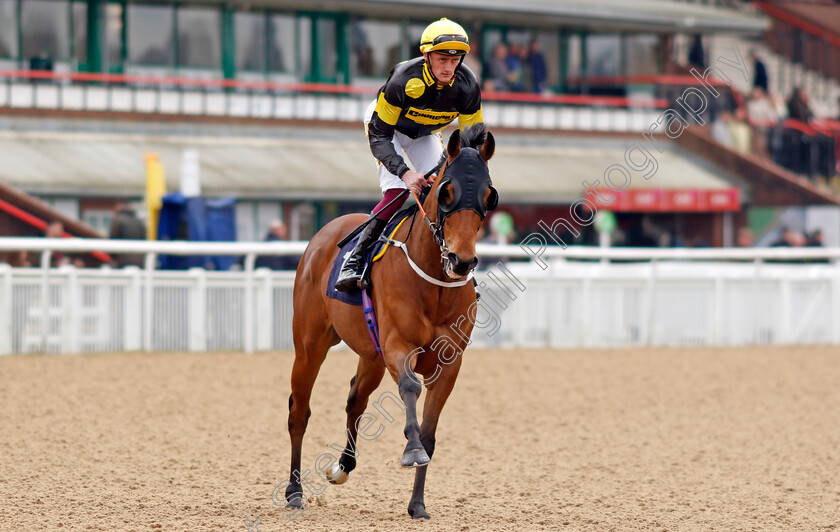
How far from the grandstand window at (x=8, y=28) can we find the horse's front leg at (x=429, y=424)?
16.4m

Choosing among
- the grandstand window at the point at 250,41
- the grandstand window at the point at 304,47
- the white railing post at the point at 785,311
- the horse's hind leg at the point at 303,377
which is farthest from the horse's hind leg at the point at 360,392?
the grandstand window at the point at 304,47

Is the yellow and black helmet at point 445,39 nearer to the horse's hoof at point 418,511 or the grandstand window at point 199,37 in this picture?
the horse's hoof at point 418,511

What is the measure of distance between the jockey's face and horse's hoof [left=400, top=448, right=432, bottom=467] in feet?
5.97

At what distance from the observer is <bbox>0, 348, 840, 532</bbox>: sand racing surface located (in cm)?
590

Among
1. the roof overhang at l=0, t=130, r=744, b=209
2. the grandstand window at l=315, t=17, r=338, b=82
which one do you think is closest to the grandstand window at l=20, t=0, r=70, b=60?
the roof overhang at l=0, t=130, r=744, b=209

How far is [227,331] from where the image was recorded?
13.1 meters

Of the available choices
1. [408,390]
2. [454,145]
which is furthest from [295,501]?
[454,145]

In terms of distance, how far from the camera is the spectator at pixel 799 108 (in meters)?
23.7

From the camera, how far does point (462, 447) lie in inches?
326

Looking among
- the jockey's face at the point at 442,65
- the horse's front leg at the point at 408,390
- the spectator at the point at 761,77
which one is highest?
the spectator at the point at 761,77

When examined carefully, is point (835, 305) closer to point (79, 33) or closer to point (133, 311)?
point (133, 311)

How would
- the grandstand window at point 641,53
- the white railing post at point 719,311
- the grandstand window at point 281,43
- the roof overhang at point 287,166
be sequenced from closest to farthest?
1. the white railing post at point 719,311
2. the roof overhang at point 287,166
3. the grandstand window at point 281,43
4. the grandstand window at point 641,53

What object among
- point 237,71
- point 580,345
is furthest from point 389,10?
point 580,345

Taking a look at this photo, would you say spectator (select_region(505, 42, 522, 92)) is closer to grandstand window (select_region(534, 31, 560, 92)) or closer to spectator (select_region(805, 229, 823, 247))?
grandstand window (select_region(534, 31, 560, 92))
